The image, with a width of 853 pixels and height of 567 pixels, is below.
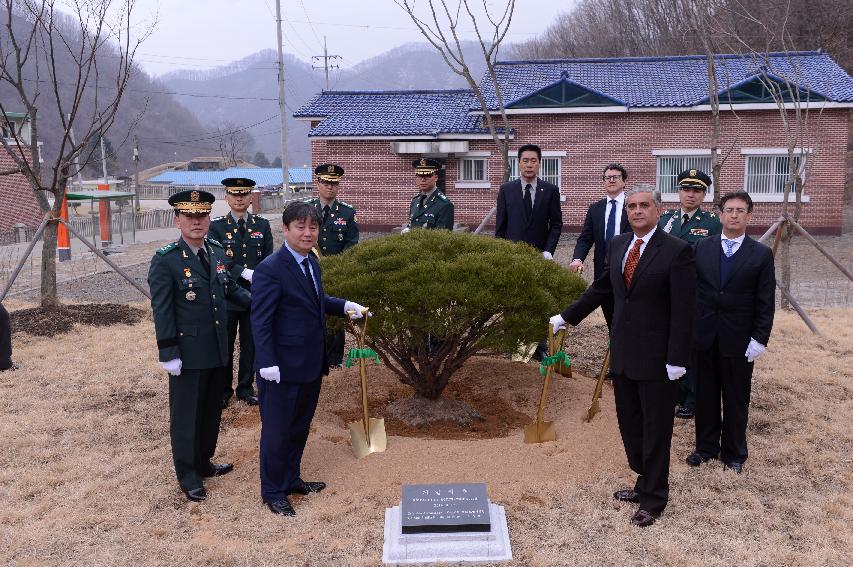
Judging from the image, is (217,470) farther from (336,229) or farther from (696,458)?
(696,458)

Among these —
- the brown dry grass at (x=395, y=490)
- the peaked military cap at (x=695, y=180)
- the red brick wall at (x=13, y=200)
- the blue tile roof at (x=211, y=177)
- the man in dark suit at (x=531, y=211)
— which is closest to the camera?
the brown dry grass at (x=395, y=490)

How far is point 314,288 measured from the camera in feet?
14.5

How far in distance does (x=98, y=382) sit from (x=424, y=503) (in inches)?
177

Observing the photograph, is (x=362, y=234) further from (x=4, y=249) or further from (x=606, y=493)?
(x=606, y=493)

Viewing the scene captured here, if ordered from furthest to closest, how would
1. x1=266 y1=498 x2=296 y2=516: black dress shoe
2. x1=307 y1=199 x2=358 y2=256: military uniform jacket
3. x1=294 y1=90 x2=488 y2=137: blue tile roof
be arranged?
x1=294 y1=90 x2=488 y2=137: blue tile roof → x1=307 y1=199 x2=358 y2=256: military uniform jacket → x1=266 y1=498 x2=296 y2=516: black dress shoe

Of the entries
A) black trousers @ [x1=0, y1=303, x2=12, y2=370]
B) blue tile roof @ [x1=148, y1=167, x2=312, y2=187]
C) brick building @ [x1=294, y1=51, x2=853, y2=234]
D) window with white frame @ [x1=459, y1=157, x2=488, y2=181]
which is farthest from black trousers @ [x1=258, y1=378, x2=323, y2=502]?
blue tile roof @ [x1=148, y1=167, x2=312, y2=187]

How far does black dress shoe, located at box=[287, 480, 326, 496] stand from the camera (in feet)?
15.2

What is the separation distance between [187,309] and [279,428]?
917mm

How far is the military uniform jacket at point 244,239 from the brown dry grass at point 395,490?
127cm

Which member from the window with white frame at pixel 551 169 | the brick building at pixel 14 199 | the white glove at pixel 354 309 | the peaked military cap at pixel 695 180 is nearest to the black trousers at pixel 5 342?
the white glove at pixel 354 309

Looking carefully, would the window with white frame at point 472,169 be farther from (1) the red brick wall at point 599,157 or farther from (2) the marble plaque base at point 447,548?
(2) the marble plaque base at point 447,548

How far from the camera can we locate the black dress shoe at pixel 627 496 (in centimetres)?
447

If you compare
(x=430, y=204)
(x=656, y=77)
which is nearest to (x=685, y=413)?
(x=430, y=204)

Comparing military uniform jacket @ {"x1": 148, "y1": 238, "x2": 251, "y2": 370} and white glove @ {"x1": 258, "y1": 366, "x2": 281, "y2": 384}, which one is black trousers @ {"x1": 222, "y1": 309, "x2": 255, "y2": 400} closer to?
military uniform jacket @ {"x1": 148, "y1": 238, "x2": 251, "y2": 370}
